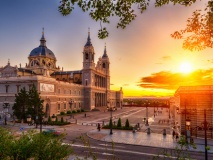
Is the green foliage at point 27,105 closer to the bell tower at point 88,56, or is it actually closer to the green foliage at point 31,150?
the green foliage at point 31,150

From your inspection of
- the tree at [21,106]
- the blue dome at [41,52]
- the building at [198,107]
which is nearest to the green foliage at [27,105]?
the tree at [21,106]

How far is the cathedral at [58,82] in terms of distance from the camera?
179 feet

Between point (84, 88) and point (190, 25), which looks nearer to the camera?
point (190, 25)

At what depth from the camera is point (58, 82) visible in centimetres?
6419

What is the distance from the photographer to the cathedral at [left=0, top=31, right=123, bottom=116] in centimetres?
5462

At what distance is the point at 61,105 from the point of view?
6619 centimetres

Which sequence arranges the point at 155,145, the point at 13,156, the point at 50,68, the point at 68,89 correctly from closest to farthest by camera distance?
1. the point at 13,156
2. the point at 155,145
3. the point at 68,89
4. the point at 50,68

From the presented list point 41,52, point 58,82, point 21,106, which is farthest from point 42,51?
point 21,106

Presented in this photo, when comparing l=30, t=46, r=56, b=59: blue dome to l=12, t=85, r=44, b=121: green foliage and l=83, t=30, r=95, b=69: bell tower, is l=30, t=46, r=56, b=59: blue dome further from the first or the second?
l=12, t=85, r=44, b=121: green foliage

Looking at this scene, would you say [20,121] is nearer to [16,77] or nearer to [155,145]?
[16,77]

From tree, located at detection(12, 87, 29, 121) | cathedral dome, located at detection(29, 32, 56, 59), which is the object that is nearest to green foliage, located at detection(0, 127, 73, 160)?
tree, located at detection(12, 87, 29, 121)

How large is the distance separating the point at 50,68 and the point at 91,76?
2309 cm

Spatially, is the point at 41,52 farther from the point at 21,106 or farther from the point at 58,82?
the point at 21,106

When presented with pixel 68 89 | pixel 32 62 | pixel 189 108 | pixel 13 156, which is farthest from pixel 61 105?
pixel 13 156
